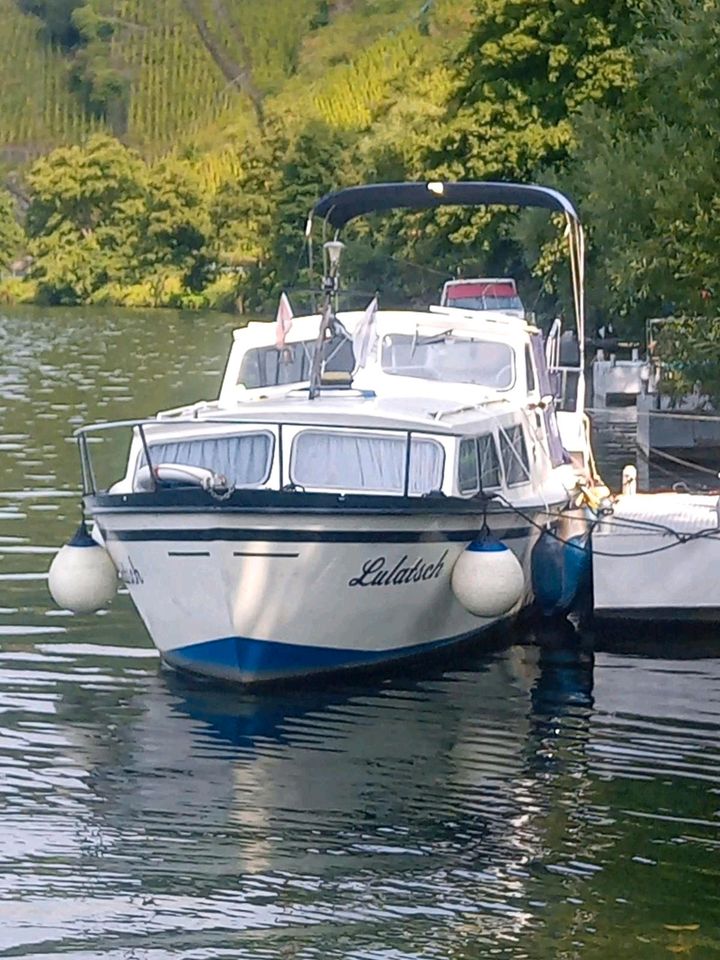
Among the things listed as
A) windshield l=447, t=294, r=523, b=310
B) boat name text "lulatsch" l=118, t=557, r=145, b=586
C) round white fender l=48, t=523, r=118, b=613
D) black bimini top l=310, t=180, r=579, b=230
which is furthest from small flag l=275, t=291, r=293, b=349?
windshield l=447, t=294, r=523, b=310

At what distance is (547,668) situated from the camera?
57.9 ft

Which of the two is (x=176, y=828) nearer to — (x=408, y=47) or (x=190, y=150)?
(x=190, y=150)

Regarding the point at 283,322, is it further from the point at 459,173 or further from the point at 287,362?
the point at 459,173

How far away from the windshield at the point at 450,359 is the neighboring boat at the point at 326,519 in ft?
2.16

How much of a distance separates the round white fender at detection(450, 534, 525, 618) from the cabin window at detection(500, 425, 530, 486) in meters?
1.97

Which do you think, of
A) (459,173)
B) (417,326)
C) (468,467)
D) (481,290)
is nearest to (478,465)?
(468,467)

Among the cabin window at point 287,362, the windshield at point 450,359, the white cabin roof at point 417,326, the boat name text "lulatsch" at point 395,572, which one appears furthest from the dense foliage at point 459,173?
the boat name text "lulatsch" at point 395,572

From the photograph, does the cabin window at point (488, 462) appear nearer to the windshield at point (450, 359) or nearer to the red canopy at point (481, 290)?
the windshield at point (450, 359)

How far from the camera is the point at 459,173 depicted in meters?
53.8

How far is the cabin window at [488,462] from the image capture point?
1764 cm

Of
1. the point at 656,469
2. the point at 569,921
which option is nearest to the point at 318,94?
the point at 656,469

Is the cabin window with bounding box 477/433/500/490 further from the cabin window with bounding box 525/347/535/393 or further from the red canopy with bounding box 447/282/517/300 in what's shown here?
the red canopy with bounding box 447/282/517/300

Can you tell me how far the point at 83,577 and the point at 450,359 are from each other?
17.5 ft

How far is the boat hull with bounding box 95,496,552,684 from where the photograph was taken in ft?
50.4
